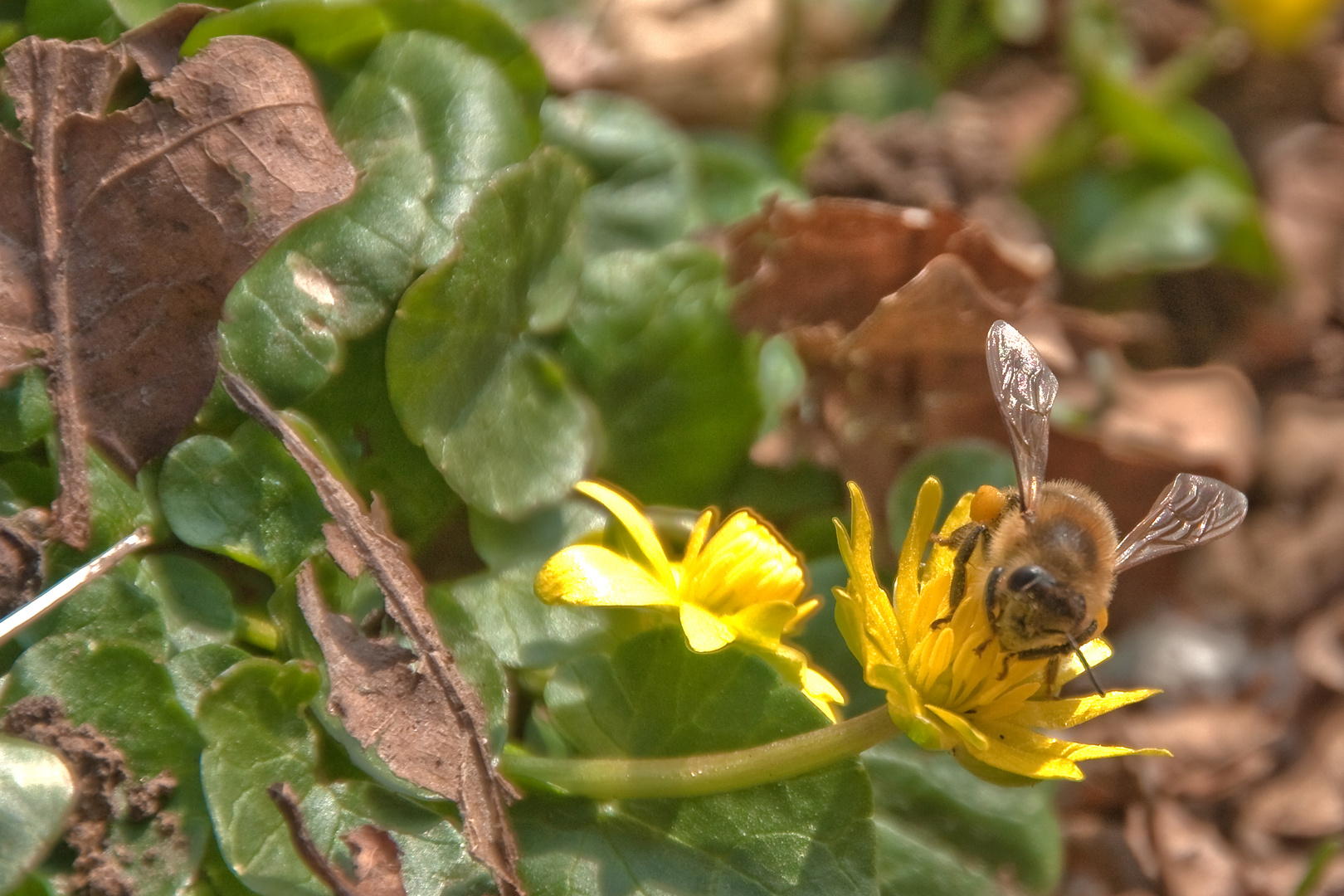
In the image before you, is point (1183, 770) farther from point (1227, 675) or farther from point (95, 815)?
point (95, 815)

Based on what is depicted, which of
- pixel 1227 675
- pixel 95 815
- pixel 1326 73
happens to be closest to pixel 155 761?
pixel 95 815

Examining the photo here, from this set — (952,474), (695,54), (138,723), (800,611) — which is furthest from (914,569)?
(695,54)

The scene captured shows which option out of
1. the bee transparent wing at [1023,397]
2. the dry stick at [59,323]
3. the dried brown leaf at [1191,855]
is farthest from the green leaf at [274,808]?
the dried brown leaf at [1191,855]

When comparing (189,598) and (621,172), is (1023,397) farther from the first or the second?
(189,598)

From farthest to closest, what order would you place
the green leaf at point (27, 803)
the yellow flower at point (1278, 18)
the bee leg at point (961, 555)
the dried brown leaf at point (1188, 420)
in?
1. the yellow flower at point (1278, 18)
2. the dried brown leaf at point (1188, 420)
3. the bee leg at point (961, 555)
4. the green leaf at point (27, 803)

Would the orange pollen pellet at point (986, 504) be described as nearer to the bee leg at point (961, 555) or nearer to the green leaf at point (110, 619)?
the bee leg at point (961, 555)

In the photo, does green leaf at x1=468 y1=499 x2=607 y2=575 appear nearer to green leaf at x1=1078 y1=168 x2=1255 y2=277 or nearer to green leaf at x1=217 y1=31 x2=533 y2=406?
green leaf at x1=217 y1=31 x2=533 y2=406
